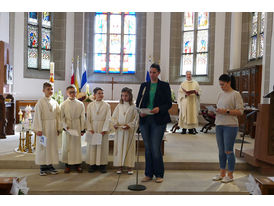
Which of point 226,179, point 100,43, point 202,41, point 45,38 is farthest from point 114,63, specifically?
point 226,179

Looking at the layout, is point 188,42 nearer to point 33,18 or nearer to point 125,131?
point 33,18

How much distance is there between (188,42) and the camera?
13.1 m

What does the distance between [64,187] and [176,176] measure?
186cm

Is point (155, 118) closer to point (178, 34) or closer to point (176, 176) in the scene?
point (176, 176)

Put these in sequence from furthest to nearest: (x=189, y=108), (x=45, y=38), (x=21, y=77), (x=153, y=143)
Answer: (x=45, y=38) → (x=21, y=77) → (x=189, y=108) → (x=153, y=143)

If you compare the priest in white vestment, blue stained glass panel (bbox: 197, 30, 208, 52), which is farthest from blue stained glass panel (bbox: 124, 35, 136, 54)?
the priest in white vestment

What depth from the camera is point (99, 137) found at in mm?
5070

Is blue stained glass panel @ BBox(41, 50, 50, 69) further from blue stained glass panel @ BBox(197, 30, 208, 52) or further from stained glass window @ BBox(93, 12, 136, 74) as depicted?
blue stained glass panel @ BBox(197, 30, 208, 52)

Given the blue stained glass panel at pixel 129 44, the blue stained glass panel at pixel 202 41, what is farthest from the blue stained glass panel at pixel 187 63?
the blue stained glass panel at pixel 129 44

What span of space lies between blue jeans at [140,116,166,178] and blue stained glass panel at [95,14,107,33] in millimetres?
10052

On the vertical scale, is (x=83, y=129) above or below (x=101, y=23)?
below

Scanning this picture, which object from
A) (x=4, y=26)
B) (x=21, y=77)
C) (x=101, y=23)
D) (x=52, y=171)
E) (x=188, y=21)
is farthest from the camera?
(x=101, y=23)

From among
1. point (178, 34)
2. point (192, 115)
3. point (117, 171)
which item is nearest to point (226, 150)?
point (117, 171)

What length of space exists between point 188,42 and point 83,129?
29.7 ft
